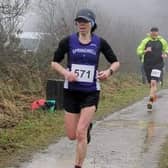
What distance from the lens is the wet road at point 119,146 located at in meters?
7.16

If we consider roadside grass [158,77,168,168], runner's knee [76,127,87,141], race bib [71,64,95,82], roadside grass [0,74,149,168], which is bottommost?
roadside grass [0,74,149,168]

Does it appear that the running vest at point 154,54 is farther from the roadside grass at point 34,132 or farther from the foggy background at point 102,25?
the foggy background at point 102,25

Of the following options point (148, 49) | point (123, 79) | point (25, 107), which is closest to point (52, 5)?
point (123, 79)

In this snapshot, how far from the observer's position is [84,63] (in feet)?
21.1

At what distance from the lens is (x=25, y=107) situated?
11102 mm

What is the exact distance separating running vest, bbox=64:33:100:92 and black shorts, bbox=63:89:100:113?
0.06 metres

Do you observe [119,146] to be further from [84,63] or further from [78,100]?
[84,63]

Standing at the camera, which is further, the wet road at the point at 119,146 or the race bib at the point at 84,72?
the wet road at the point at 119,146

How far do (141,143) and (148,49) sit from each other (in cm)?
434

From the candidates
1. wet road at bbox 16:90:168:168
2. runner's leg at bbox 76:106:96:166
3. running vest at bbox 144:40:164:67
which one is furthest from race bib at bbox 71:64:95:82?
running vest at bbox 144:40:164:67

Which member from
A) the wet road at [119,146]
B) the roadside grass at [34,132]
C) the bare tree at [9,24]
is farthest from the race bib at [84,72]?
the bare tree at [9,24]

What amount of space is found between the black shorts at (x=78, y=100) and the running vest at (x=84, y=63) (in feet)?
0.19

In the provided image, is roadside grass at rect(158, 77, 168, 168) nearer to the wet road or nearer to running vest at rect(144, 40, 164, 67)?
the wet road

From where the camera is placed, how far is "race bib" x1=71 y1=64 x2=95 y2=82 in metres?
6.34
